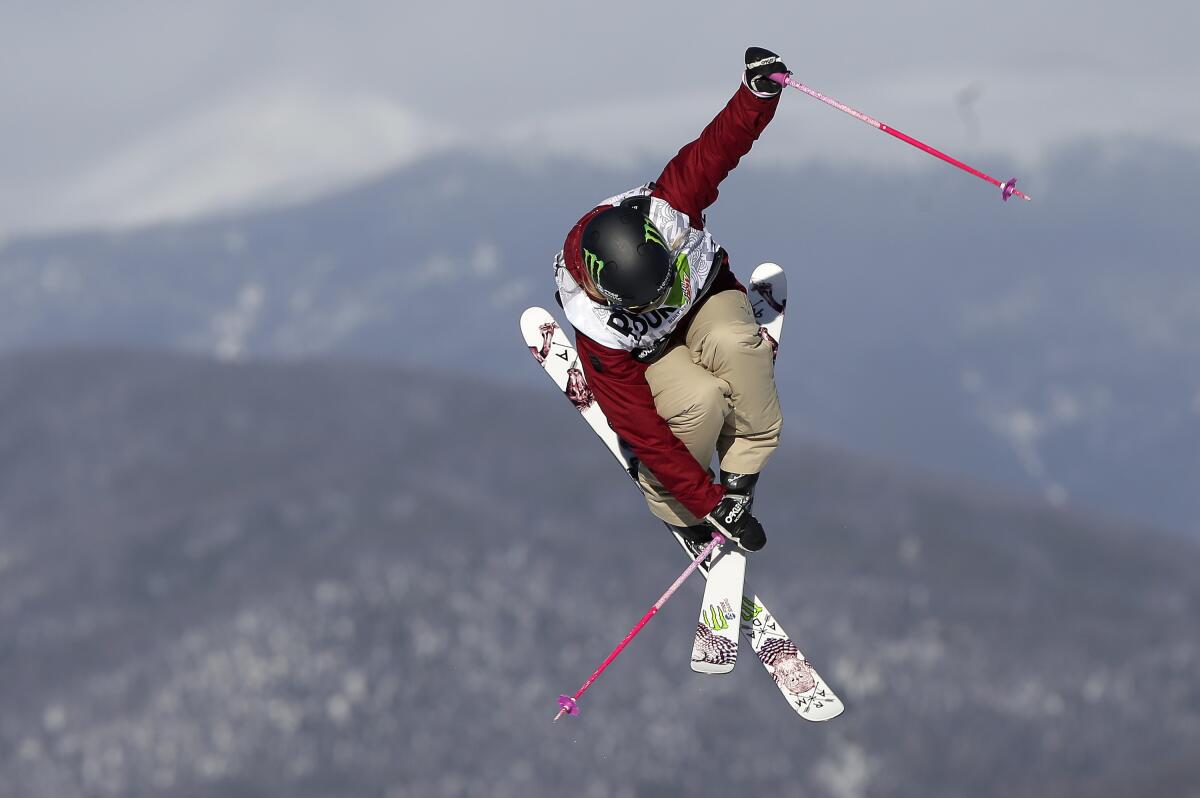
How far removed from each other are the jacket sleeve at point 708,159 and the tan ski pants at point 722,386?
1.14 meters

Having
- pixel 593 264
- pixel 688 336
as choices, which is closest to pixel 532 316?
pixel 688 336

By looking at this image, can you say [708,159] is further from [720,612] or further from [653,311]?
[720,612]

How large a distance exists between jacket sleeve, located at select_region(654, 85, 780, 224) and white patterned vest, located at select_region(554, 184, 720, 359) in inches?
6.5

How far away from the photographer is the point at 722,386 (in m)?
14.3

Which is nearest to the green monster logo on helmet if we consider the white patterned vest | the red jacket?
the white patterned vest

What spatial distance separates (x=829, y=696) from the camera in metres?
16.5

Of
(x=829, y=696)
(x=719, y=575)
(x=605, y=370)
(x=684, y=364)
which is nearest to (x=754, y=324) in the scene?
(x=684, y=364)

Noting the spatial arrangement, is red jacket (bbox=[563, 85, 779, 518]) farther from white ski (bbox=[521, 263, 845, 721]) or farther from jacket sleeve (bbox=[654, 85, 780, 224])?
white ski (bbox=[521, 263, 845, 721])

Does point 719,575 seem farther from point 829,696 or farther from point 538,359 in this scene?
point 538,359

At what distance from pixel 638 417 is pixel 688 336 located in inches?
49.3

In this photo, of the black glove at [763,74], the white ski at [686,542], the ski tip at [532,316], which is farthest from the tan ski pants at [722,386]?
the ski tip at [532,316]

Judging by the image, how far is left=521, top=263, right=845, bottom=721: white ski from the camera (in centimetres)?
1655

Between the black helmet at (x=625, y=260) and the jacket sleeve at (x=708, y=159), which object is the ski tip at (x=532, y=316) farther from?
the black helmet at (x=625, y=260)

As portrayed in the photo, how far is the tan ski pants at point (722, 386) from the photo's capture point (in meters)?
14.2
